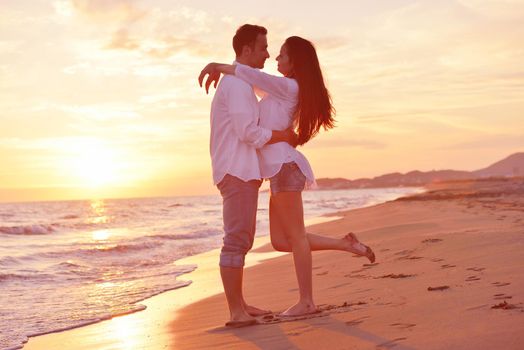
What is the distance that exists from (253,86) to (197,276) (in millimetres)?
4503

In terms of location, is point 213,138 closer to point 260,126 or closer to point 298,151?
point 260,126

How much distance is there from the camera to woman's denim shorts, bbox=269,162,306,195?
4238mm

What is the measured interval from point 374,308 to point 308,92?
5.01 feet

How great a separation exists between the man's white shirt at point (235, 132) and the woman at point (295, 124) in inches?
5.0

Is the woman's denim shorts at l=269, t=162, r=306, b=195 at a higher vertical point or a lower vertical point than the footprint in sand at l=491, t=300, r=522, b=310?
higher

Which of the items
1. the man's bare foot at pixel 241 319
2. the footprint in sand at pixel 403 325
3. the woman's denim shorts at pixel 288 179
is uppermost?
the woman's denim shorts at pixel 288 179

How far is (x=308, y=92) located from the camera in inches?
168

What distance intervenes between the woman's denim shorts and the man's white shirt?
0.67 ft

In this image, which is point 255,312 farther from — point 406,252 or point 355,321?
point 406,252

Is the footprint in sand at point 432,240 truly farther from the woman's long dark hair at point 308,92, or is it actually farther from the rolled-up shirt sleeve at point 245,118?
the rolled-up shirt sleeve at point 245,118

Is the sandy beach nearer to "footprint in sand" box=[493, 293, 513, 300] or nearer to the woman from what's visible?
"footprint in sand" box=[493, 293, 513, 300]

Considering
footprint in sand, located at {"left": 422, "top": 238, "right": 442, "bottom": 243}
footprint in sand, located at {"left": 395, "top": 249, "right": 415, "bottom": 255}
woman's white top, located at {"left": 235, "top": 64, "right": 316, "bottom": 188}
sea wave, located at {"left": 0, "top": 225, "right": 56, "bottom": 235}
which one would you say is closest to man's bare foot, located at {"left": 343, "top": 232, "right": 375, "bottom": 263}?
woman's white top, located at {"left": 235, "top": 64, "right": 316, "bottom": 188}

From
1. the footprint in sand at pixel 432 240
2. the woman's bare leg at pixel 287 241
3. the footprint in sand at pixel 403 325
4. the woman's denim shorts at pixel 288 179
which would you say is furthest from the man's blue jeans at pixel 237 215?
the footprint in sand at pixel 432 240

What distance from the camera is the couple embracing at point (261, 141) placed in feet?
13.4
